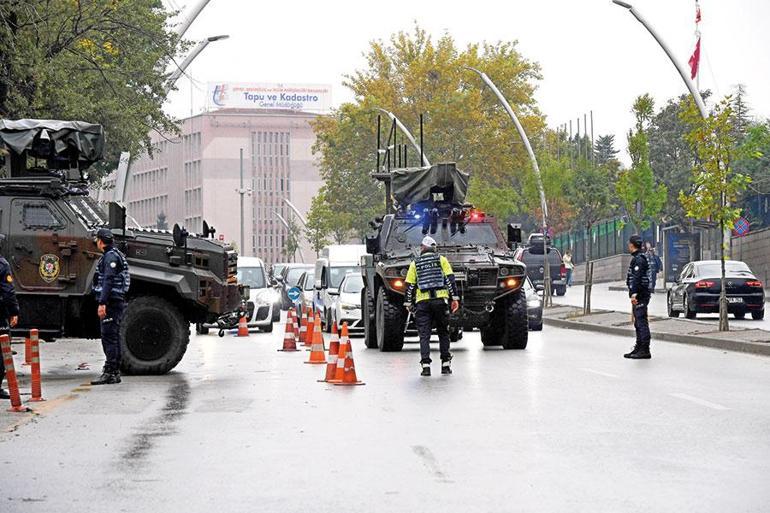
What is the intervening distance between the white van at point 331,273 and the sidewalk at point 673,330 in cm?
556

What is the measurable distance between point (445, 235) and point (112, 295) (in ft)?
32.1

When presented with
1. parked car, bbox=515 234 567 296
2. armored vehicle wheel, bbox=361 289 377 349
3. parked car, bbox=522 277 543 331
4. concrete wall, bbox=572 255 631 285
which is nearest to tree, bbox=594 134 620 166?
concrete wall, bbox=572 255 631 285

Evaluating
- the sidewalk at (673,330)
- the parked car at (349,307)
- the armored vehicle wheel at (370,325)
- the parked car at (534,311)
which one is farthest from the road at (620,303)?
the armored vehicle wheel at (370,325)

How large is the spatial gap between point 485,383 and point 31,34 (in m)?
11.6

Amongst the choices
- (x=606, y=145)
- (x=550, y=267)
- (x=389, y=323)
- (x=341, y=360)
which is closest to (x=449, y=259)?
(x=389, y=323)

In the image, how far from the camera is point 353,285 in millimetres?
34406

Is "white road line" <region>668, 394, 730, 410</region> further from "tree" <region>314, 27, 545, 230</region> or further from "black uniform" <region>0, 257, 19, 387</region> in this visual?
"tree" <region>314, 27, 545, 230</region>

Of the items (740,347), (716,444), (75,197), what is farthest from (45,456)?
(740,347)

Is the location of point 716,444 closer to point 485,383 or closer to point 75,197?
point 485,383

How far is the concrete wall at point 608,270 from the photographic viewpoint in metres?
84.4

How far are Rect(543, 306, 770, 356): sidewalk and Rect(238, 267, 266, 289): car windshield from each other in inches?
301

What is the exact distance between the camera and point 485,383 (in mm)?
18406

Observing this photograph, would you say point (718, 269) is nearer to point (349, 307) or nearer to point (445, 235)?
point (349, 307)

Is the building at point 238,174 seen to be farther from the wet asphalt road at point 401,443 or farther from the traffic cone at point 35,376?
the traffic cone at point 35,376
